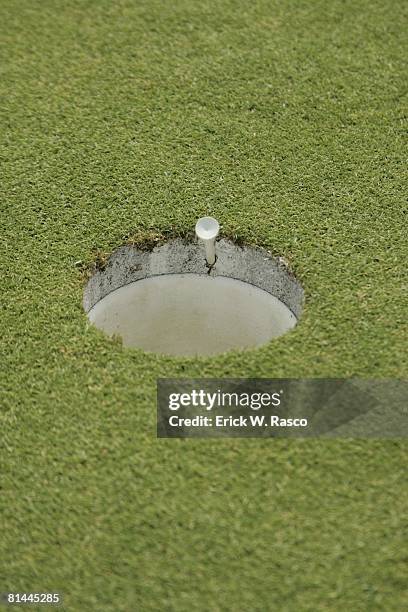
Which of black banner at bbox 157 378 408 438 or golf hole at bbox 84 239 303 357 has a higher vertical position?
golf hole at bbox 84 239 303 357

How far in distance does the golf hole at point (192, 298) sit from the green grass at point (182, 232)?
142mm

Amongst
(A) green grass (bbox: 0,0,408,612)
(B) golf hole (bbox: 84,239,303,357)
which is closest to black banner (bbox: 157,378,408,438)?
(A) green grass (bbox: 0,0,408,612)

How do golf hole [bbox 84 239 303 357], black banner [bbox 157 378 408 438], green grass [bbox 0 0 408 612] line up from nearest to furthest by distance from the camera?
green grass [bbox 0 0 408 612] → black banner [bbox 157 378 408 438] → golf hole [bbox 84 239 303 357]

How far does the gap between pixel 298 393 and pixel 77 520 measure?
44.0 inches

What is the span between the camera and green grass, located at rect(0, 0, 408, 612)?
311cm

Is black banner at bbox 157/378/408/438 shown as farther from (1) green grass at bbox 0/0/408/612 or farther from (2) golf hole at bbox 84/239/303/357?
(2) golf hole at bbox 84/239/303/357

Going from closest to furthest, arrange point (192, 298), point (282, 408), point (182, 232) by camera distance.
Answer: point (282, 408) < point (182, 232) < point (192, 298)

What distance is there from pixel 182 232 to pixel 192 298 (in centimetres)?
52

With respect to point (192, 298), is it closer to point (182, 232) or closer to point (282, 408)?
point (182, 232)

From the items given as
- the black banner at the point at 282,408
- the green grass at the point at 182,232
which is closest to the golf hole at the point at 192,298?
the green grass at the point at 182,232

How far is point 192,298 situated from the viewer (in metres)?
4.73

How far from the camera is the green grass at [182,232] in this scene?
311 cm

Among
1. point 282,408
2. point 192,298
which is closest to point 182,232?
point 192,298

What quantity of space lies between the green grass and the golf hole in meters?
0.14
